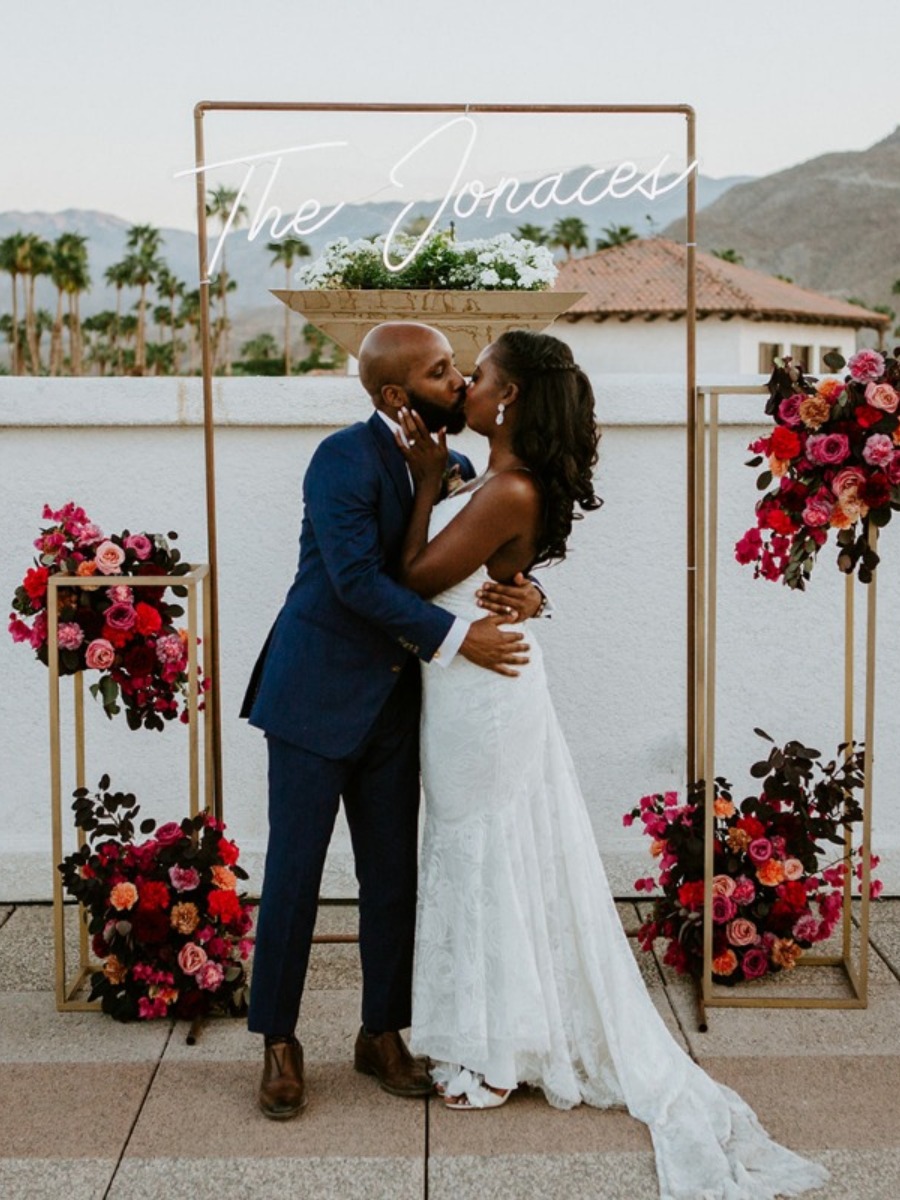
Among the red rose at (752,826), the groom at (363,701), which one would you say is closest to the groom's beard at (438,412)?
the groom at (363,701)

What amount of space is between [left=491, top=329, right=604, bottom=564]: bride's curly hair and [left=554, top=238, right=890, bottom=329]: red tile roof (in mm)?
45405

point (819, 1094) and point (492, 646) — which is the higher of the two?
point (492, 646)

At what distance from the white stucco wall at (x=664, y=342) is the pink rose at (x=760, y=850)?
43331 millimetres

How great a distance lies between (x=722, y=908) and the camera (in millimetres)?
Answer: 3729

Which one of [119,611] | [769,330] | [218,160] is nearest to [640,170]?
[218,160]

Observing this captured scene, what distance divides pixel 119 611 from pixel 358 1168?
1.41 m

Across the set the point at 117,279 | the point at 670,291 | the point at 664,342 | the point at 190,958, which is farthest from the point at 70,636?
the point at 117,279

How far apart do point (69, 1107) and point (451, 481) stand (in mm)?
1603

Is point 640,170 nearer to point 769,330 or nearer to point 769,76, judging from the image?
point 769,330

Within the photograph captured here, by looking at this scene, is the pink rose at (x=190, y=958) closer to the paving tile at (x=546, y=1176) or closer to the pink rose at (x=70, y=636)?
the pink rose at (x=70, y=636)

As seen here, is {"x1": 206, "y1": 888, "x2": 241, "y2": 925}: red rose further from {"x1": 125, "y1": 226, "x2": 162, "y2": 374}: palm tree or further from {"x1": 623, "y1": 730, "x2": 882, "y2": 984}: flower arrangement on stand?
{"x1": 125, "y1": 226, "x2": 162, "y2": 374}: palm tree

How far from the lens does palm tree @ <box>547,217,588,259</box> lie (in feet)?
238

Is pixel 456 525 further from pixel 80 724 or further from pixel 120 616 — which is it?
pixel 80 724

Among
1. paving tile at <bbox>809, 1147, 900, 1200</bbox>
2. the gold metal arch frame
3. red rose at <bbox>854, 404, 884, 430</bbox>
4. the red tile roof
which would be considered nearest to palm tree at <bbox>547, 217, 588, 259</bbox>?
the red tile roof
